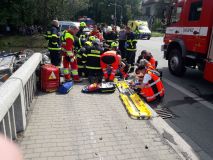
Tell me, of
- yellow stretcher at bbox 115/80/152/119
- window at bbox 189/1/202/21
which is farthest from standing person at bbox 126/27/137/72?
yellow stretcher at bbox 115/80/152/119

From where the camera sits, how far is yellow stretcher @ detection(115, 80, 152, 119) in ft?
17.6

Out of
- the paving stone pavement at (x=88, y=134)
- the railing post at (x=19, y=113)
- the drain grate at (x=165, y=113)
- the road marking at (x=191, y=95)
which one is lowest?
the drain grate at (x=165, y=113)

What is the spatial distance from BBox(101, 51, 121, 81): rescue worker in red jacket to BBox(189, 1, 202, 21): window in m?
2.96

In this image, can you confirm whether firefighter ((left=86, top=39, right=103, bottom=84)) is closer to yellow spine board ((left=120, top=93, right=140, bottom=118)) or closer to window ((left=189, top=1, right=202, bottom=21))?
yellow spine board ((left=120, top=93, right=140, bottom=118))

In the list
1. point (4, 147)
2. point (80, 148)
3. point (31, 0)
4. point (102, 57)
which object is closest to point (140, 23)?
point (31, 0)

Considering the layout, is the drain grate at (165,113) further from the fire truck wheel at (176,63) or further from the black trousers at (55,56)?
the black trousers at (55,56)

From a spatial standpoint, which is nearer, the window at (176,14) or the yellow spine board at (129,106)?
the yellow spine board at (129,106)

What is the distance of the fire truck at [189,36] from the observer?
24.2ft

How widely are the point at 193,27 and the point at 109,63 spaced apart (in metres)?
3.12

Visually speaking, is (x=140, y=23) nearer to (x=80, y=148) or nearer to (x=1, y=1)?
(x=1, y=1)

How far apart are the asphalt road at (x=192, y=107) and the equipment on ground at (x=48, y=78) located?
298 cm

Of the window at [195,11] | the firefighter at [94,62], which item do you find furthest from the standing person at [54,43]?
the window at [195,11]

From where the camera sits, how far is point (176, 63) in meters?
9.20

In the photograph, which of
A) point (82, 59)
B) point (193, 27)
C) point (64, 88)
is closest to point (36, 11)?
point (82, 59)
